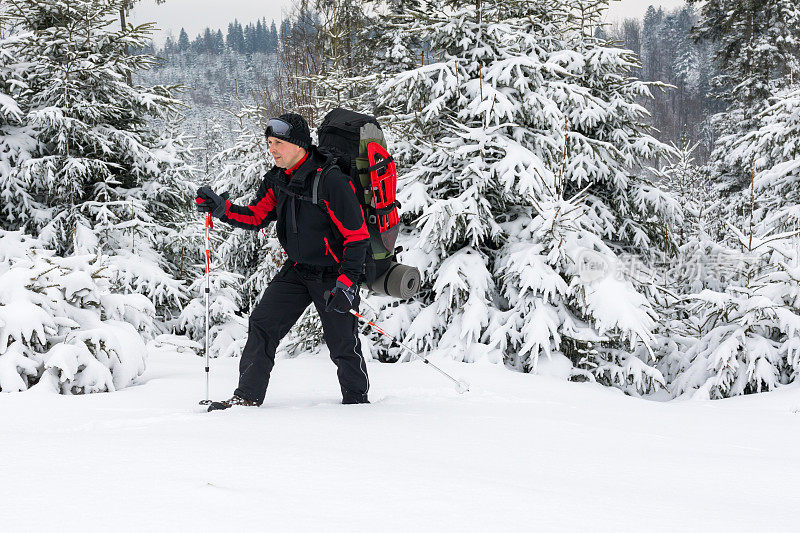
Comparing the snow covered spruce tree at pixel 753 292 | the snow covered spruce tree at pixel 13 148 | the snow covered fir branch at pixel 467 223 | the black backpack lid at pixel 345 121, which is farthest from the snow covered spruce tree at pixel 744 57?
the snow covered spruce tree at pixel 13 148

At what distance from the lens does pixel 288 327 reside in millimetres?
4504

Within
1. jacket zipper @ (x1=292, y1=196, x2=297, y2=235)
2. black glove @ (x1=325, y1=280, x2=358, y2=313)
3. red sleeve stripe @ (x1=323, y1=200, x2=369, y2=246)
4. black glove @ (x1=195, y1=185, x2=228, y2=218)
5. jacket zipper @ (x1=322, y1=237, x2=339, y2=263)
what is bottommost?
black glove @ (x1=325, y1=280, x2=358, y2=313)

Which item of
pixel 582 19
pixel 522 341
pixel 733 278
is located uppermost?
pixel 582 19

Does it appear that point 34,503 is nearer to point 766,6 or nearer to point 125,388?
point 125,388

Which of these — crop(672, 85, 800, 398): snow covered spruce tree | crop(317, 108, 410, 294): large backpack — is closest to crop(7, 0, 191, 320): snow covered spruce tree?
crop(317, 108, 410, 294): large backpack

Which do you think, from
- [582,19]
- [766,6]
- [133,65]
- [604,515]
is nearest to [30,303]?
[604,515]

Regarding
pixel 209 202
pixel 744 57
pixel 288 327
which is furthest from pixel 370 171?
pixel 744 57

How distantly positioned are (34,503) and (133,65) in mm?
11140

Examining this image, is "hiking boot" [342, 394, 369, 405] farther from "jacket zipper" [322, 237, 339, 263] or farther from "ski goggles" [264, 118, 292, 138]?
"ski goggles" [264, 118, 292, 138]

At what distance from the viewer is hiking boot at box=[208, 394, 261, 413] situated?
3921 millimetres

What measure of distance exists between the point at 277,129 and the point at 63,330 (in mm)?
2768

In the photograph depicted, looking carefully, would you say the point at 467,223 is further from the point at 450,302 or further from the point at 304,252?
the point at 304,252

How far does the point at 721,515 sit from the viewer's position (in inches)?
79.0

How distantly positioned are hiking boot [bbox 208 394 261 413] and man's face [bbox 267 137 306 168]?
1.69 metres
